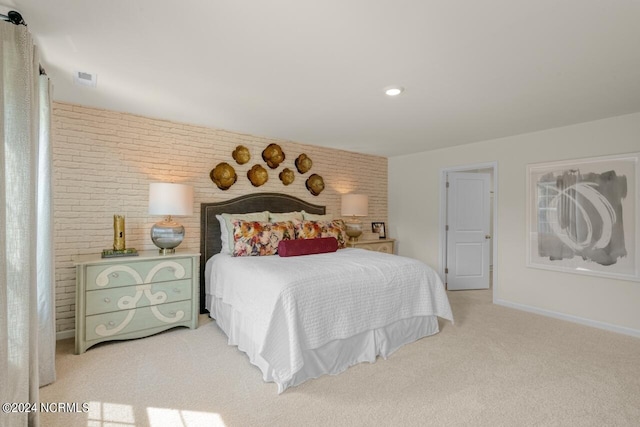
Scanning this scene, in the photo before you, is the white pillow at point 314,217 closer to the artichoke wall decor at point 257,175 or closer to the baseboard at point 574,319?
the artichoke wall decor at point 257,175

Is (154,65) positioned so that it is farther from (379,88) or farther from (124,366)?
(124,366)

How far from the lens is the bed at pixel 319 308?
6.99 feet

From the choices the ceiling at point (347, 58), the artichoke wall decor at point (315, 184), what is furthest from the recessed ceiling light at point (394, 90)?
the artichoke wall decor at point (315, 184)

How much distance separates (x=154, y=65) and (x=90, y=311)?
2165 mm

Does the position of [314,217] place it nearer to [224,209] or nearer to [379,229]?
[224,209]

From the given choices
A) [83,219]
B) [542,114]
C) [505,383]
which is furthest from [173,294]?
[542,114]

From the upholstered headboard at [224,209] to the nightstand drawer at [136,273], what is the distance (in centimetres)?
55

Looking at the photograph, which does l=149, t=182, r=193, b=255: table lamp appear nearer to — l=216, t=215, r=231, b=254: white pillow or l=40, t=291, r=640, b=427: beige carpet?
l=216, t=215, r=231, b=254: white pillow

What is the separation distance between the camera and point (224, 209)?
3.87 meters

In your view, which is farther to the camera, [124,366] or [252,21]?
[124,366]

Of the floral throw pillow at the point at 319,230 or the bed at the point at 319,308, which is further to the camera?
the floral throw pillow at the point at 319,230

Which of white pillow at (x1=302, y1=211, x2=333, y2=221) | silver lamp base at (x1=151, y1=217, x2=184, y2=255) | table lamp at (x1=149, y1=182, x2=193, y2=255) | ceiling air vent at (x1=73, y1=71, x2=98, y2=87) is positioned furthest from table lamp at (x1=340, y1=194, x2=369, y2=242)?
ceiling air vent at (x1=73, y1=71, x2=98, y2=87)

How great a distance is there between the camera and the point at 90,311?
2652 millimetres

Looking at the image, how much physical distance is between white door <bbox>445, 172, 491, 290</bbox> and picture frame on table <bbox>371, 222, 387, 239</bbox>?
1090mm
